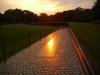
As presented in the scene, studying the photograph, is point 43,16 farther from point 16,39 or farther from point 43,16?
point 16,39

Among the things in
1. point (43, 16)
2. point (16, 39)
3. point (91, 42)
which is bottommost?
point (43, 16)

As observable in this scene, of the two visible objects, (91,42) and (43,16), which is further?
(43,16)

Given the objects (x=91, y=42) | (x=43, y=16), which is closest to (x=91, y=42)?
(x=91, y=42)

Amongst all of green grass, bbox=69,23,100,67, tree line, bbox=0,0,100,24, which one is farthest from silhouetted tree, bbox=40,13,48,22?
green grass, bbox=69,23,100,67

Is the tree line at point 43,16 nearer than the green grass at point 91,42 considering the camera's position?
No

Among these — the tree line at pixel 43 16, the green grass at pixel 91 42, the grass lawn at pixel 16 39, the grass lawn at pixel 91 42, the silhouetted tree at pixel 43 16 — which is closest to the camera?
the grass lawn at pixel 91 42

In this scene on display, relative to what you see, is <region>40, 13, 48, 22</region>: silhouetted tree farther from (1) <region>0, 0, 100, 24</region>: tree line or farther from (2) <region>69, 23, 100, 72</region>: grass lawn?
(2) <region>69, 23, 100, 72</region>: grass lawn

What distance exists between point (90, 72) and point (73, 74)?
0.62m

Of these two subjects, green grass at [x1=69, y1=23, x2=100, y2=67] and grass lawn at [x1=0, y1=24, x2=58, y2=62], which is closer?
Answer: green grass at [x1=69, y1=23, x2=100, y2=67]

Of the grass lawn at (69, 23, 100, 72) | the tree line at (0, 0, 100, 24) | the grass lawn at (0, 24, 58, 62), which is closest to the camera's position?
the grass lawn at (69, 23, 100, 72)

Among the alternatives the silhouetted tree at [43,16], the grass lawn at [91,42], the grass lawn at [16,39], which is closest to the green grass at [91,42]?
the grass lawn at [91,42]

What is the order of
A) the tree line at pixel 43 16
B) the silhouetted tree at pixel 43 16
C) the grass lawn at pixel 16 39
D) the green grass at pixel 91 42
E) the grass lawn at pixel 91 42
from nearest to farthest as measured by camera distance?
the grass lawn at pixel 91 42, the green grass at pixel 91 42, the grass lawn at pixel 16 39, the tree line at pixel 43 16, the silhouetted tree at pixel 43 16

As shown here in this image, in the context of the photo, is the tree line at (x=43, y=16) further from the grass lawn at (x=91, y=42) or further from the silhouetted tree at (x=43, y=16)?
the grass lawn at (x=91, y=42)

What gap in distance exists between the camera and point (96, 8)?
6869cm
